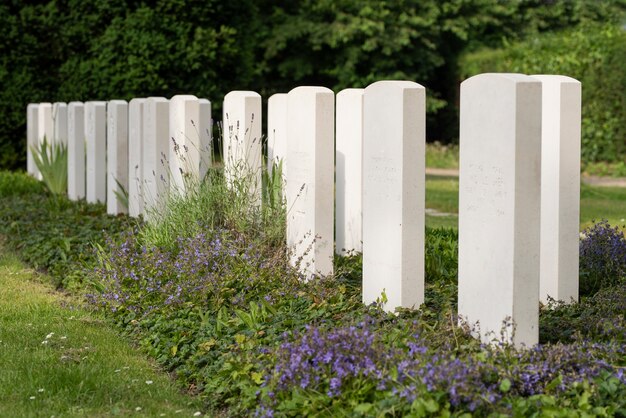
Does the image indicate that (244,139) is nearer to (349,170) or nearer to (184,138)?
(349,170)

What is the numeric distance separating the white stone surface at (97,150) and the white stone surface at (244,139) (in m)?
3.51

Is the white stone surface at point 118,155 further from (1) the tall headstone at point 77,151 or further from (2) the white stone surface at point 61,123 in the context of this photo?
(2) the white stone surface at point 61,123

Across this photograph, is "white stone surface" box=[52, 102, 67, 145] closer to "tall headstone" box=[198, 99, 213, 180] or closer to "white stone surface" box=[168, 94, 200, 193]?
"white stone surface" box=[168, 94, 200, 193]

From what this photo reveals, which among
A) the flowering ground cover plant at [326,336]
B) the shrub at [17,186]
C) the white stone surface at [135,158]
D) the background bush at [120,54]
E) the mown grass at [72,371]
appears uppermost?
the background bush at [120,54]

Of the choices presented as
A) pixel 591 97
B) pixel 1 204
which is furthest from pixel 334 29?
pixel 1 204

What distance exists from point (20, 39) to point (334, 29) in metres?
8.95

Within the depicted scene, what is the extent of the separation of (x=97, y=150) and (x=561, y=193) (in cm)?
611

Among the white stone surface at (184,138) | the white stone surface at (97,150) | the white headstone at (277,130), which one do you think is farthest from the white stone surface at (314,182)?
the white stone surface at (97,150)

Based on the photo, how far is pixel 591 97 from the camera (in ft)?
59.1

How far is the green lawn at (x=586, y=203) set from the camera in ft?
34.1

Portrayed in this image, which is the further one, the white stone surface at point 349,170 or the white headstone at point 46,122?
the white headstone at point 46,122

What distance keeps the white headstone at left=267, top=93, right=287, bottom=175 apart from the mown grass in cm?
176

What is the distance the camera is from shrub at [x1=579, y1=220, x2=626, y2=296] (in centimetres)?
Answer: 595

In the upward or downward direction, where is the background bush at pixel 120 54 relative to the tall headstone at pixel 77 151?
upward
